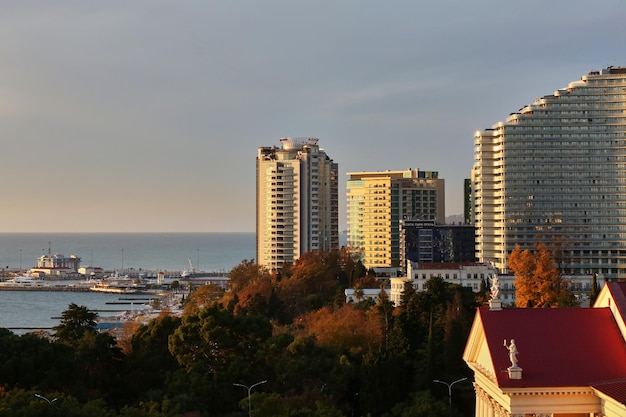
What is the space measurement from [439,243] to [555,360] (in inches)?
3322

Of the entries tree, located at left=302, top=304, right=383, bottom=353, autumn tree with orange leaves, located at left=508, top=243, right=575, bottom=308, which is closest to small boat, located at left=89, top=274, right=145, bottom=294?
autumn tree with orange leaves, located at left=508, top=243, right=575, bottom=308

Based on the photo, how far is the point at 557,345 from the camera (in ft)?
Answer: 101

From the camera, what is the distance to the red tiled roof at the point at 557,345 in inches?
1174

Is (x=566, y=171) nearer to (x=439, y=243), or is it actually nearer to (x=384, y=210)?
(x=439, y=243)

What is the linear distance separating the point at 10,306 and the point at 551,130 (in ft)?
354

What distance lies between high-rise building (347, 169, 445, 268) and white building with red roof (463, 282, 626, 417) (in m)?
119

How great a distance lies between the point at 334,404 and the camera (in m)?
46.0

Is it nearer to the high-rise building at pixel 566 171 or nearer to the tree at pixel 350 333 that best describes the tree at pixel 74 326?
the tree at pixel 350 333

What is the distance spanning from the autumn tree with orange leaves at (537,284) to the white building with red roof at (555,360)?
29.0 metres

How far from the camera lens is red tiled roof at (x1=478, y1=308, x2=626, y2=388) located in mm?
29828

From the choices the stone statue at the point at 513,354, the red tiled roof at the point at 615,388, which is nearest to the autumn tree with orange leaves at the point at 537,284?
the red tiled roof at the point at 615,388

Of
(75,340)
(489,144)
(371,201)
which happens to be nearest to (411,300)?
(75,340)

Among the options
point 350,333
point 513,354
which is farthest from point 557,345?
point 350,333

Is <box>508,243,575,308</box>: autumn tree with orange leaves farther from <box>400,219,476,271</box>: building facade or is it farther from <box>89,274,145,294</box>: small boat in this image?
<box>89,274,145,294</box>: small boat
